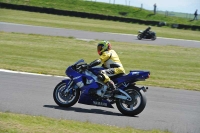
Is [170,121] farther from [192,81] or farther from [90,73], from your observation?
[192,81]

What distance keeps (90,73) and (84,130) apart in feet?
9.22

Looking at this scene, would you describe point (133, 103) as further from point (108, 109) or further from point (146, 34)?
point (146, 34)

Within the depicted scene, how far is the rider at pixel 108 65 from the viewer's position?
9.71 metres

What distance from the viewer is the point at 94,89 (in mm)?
9984

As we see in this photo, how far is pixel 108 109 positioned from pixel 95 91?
61cm

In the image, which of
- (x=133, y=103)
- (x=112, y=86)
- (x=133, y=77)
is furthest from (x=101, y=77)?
(x=133, y=103)

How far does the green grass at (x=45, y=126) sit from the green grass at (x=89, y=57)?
700 centimetres

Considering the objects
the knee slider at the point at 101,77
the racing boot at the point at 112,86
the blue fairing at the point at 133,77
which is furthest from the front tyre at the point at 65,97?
the blue fairing at the point at 133,77

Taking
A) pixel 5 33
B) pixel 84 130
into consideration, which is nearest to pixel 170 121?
pixel 84 130

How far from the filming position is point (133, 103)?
9672mm

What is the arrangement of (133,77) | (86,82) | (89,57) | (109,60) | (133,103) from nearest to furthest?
(133,77), (133,103), (109,60), (86,82), (89,57)

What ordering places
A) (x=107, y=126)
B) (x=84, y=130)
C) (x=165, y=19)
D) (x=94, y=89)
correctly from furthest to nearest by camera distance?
(x=165, y=19), (x=94, y=89), (x=107, y=126), (x=84, y=130)

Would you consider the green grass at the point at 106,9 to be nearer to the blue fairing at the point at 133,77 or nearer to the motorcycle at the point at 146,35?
the motorcycle at the point at 146,35

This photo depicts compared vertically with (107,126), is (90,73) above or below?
above
